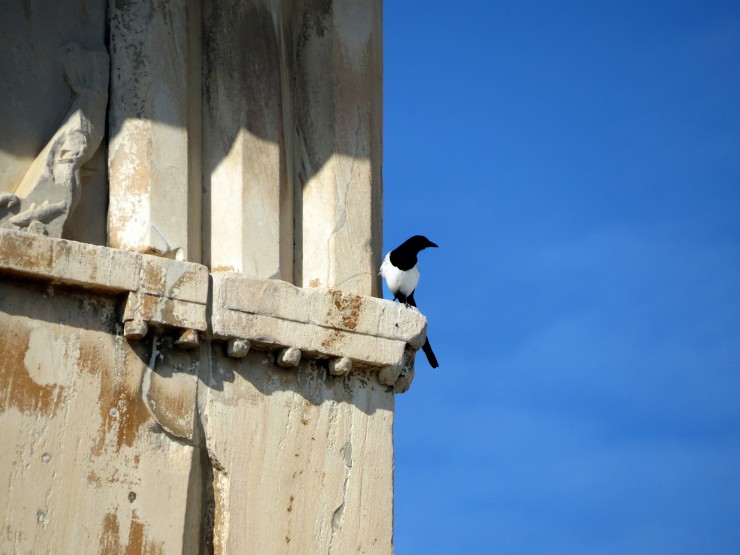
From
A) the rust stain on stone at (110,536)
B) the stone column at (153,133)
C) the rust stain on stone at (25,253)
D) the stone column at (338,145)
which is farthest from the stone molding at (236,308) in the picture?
the rust stain on stone at (110,536)

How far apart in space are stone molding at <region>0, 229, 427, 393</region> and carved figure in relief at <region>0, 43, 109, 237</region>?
0.82 ft

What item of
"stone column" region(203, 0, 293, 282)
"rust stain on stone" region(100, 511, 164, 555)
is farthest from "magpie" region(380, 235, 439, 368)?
"rust stain on stone" region(100, 511, 164, 555)

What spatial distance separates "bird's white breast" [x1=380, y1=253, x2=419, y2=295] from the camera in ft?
32.9

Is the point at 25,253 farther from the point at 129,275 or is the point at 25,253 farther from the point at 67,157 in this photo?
the point at 67,157

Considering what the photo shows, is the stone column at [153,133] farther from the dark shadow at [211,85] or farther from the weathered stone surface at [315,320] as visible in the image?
the weathered stone surface at [315,320]

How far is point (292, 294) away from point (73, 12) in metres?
2.10

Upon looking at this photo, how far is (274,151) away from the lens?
9.48 metres

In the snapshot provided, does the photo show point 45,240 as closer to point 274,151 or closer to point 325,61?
point 274,151

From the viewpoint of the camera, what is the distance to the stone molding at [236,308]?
8289 mm

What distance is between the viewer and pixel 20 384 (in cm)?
810

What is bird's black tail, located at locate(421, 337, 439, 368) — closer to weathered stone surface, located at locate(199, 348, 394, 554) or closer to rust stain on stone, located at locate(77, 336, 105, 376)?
weathered stone surface, located at locate(199, 348, 394, 554)

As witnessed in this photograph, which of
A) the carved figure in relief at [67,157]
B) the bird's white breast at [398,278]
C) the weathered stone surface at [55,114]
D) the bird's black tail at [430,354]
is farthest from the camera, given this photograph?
the bird's black tail at [430,354]

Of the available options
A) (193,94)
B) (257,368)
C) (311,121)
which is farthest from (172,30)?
(257,368)

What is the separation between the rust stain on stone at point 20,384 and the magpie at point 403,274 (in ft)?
8.70
